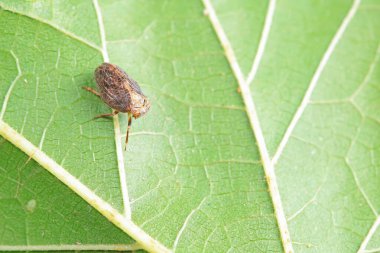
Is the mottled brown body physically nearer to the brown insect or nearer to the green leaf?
the brown insect

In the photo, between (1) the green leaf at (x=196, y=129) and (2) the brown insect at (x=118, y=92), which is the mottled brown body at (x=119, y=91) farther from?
(1) the green leaf at (x=196, y=129)

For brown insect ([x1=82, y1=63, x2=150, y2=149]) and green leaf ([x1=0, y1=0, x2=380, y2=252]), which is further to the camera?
brown insect ([x1=82, y1=63, x2=150, y2=149])

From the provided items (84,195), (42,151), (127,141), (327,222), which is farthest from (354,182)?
(42,151)

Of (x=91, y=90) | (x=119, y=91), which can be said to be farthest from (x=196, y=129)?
(x=91, y=90)

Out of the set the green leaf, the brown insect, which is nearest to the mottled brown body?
the brown insect

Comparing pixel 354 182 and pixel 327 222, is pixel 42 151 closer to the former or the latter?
pixel 327 222
